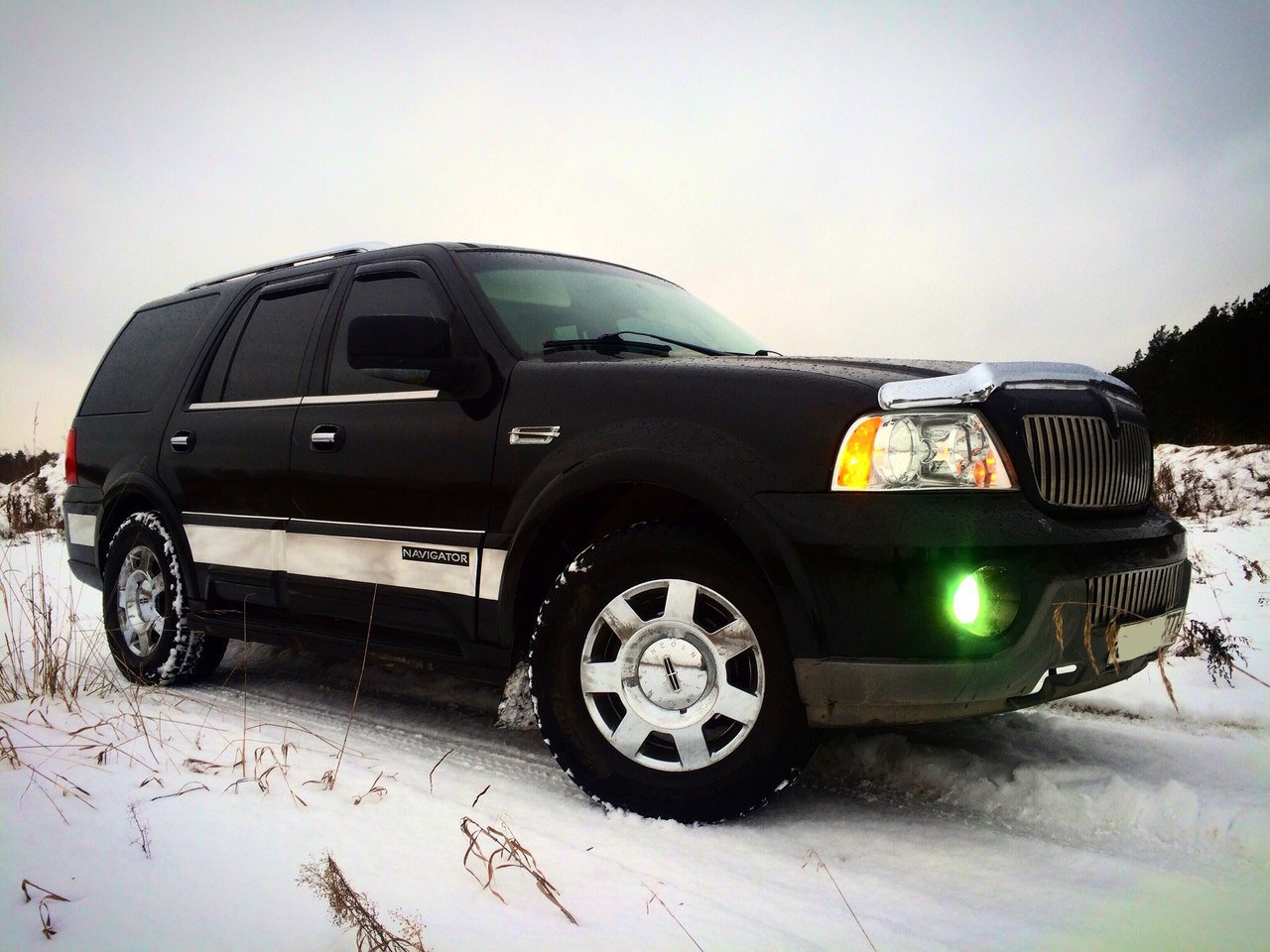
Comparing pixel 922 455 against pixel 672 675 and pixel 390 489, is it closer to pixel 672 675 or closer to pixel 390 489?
pixel 672 675

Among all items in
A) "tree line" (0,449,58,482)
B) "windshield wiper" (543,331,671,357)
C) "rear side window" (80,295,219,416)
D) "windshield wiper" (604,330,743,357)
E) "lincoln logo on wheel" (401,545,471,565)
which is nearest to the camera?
"lincoln logo on wheel" (401,545,471,565)

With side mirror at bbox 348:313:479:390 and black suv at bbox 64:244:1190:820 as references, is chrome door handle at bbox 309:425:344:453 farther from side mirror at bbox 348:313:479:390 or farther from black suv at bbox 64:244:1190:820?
side mirror at bbox 348:313:479:390

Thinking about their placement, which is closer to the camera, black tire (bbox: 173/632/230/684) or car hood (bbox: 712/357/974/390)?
car hood (bbox: 712/357/974/390)

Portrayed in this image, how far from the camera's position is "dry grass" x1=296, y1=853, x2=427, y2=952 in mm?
1731

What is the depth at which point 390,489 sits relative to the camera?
3.18 m

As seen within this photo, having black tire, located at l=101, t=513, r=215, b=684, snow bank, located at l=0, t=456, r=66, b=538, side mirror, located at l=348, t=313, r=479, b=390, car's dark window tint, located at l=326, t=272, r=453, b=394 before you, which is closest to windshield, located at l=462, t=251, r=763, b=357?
car's dark window tint, located at l=326, t=272, r=453, b=394

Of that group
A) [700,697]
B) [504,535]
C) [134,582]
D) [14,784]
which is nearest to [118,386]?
[134,582]

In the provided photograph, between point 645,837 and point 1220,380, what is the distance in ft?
85.1

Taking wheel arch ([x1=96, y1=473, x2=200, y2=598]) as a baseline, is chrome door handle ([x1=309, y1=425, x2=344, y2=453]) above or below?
above

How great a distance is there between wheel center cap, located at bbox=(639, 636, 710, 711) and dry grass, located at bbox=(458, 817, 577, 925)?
1.75ft

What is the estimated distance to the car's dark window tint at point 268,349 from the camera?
12.4 ft

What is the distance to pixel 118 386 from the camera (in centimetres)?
477

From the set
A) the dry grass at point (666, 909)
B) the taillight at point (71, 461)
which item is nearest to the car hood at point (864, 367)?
the dry grass at point (666, 909)

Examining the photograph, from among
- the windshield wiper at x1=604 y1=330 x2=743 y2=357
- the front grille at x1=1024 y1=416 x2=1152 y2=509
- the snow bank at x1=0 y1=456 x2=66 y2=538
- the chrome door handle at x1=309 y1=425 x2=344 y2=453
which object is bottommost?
the snow bank at x1=0 y1=456 x2=66 y2=538
